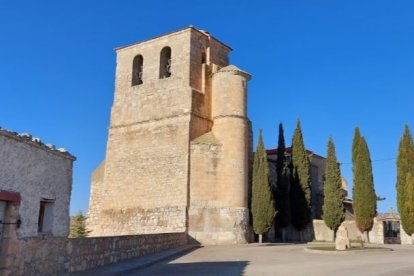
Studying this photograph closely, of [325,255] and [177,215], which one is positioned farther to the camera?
[177,215]

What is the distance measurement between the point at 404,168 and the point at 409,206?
2.24m

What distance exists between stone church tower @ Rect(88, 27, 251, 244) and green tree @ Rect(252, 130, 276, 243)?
728mm

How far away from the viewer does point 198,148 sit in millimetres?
22156

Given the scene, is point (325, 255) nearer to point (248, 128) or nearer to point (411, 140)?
point (248, 128)

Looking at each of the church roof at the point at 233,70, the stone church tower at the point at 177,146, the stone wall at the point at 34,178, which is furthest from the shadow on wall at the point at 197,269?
the church roof at the point at 233,70

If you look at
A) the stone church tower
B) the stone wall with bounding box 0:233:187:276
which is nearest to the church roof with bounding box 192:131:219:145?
the stone church tower

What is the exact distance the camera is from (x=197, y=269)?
38.3 ft

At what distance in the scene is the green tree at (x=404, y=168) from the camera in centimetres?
2425

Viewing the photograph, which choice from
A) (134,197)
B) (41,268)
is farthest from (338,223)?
(41,268)

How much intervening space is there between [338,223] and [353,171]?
297cm

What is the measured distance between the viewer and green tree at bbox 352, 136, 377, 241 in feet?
76.7

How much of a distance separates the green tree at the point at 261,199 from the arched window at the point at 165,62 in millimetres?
7031

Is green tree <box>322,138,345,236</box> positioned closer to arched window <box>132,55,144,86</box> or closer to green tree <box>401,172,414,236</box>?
green tree <box>401,172,414,236</box>

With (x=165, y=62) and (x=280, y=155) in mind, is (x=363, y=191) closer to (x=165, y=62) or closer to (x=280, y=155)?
(x=280, y=155)
